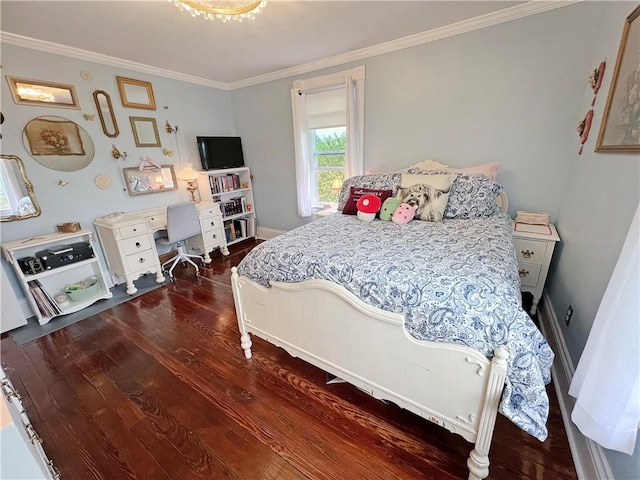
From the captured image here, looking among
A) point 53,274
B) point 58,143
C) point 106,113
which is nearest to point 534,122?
point 106,113

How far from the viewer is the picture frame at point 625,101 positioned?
129 centimetres

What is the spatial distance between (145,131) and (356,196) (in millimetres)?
2634

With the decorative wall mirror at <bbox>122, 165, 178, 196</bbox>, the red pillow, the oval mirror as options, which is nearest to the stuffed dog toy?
the red pillow

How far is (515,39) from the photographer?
2225 mm

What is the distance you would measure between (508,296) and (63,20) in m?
3.41

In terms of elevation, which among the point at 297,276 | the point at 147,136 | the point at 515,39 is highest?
the point at 515,39

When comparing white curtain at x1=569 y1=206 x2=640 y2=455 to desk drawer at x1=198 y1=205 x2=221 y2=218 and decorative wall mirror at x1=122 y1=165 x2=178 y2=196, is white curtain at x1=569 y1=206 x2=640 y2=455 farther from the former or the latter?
decorative wall mirror at x1=122 y1=165 x2=178 y2=196

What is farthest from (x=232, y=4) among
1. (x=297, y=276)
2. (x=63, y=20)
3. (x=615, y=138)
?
(x=615, y=138)

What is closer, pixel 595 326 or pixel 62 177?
pixel 595 326

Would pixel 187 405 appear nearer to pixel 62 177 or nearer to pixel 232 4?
pixel 232 4

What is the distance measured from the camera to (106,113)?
2836mm

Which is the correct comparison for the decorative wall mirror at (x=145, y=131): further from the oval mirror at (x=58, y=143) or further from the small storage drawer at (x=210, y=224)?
the small storage drawer at (x=210, y=224)

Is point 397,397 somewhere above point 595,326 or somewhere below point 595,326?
below

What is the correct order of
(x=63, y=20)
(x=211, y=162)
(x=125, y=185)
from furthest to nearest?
(x=211, y=162), (x=125, y=185), (x=63, y=20)
